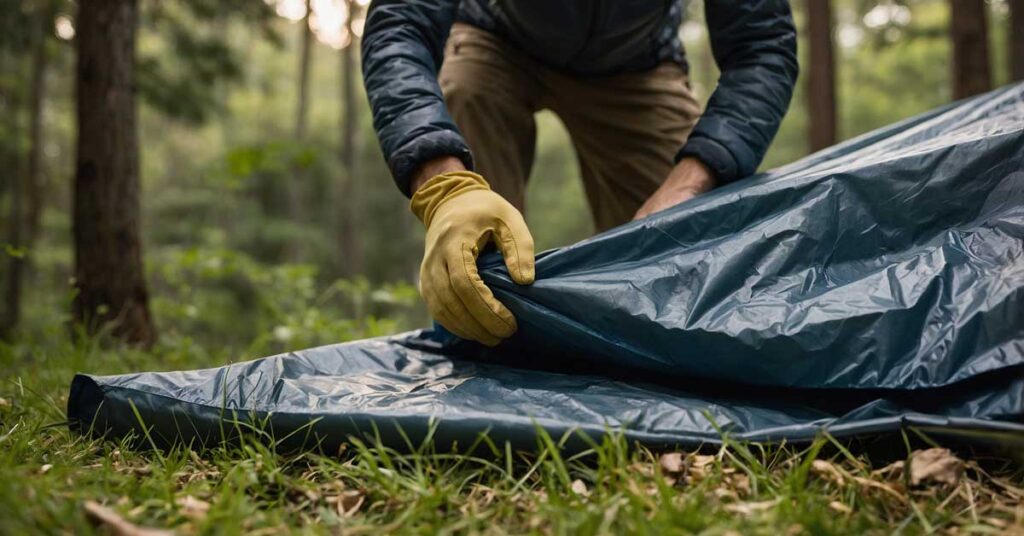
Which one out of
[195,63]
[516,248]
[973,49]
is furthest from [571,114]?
[195,63]

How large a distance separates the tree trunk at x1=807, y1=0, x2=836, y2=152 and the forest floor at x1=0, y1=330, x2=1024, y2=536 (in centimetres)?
408

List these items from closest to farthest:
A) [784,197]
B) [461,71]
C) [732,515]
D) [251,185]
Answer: [732,515] < [784,197] < [461,71] < [251,185]

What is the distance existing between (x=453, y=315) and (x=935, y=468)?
3.22 feet

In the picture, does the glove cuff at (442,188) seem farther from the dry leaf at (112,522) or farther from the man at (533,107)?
the dry leaf at (112,522)

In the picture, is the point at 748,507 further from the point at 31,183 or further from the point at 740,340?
the point at 31,183

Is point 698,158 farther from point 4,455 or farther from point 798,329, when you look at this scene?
point 4,455

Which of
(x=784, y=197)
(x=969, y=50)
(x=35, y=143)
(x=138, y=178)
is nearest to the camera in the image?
(x=784, y=197)

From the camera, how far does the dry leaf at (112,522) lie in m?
0.89

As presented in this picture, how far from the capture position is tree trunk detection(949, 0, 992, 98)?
11.7ft

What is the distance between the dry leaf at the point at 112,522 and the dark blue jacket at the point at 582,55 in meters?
1.04

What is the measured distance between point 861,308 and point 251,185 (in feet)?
59.5

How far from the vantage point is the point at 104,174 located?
2.91m

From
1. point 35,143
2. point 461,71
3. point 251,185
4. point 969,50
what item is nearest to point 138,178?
point 461,71

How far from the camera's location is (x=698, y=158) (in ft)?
6.56
